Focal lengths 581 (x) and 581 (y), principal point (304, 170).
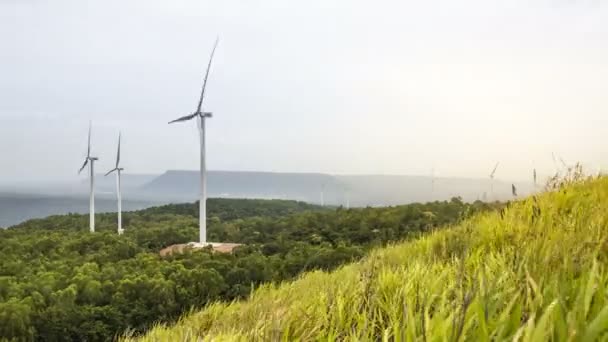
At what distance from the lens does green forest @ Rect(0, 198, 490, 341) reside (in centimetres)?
1602

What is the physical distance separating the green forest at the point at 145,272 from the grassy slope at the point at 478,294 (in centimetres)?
119

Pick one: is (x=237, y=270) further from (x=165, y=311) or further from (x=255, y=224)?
Result: (x=255, y=224)

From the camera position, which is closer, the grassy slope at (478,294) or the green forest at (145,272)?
the grassy slope at (478,294)

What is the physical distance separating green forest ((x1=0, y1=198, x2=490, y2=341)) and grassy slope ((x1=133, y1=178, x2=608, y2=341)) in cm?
119

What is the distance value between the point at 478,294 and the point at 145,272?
19.9 meters

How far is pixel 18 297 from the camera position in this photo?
59.3 ft

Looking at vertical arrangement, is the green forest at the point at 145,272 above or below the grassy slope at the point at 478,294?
below

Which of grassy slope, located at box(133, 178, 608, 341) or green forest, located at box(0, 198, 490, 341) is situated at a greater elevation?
grassy slope, located at box(133, 178, 608, 341)

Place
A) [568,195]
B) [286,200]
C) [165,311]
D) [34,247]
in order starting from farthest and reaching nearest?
1. [286,200]
2. [34,247]
3. [165,311]
4. [568,195]

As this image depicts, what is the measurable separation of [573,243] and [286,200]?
98.2 meters

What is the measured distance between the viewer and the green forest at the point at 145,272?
16.0 meters

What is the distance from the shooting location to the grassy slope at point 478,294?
7.25ft

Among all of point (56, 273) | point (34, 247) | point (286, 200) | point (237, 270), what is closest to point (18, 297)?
point (56, 273)

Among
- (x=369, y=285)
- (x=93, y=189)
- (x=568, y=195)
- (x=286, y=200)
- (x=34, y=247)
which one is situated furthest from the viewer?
(x=286, y=200)
